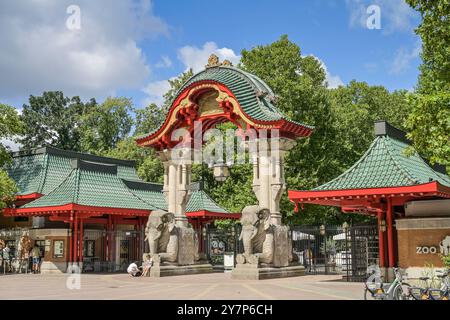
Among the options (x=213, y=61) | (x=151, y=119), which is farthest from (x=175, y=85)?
(x=213, y=61)

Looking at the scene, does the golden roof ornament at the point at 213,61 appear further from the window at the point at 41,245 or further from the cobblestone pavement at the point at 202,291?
the window at the point at 41,245

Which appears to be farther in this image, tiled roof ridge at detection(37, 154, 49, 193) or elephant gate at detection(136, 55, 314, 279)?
tiled roof ridge at detection(37, 154, 49, 193)

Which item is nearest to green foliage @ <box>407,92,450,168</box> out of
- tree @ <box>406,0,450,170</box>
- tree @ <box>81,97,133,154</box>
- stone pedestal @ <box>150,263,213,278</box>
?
tree @ <box>406,0,450,170</box>

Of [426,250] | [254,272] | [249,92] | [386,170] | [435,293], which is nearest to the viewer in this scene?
[435,293]

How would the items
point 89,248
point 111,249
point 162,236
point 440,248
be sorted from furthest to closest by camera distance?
1. point 111,249
2. point 89,248
3. point 162,236
4. point 440,248

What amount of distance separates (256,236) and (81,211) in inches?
420

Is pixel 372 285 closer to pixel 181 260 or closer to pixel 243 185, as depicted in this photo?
pixel 181 260

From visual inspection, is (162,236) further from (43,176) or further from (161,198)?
(161,198)

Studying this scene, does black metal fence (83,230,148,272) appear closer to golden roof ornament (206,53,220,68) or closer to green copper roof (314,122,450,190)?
golden roof ornament (206,53,220,68)

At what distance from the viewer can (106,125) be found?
201 feet

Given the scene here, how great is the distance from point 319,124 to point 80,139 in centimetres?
3419

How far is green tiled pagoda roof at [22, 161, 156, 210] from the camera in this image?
29438 millimetres

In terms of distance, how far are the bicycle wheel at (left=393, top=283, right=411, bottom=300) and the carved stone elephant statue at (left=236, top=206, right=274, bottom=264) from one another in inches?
376

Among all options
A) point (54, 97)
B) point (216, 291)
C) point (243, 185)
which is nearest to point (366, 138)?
point (243, 185)
